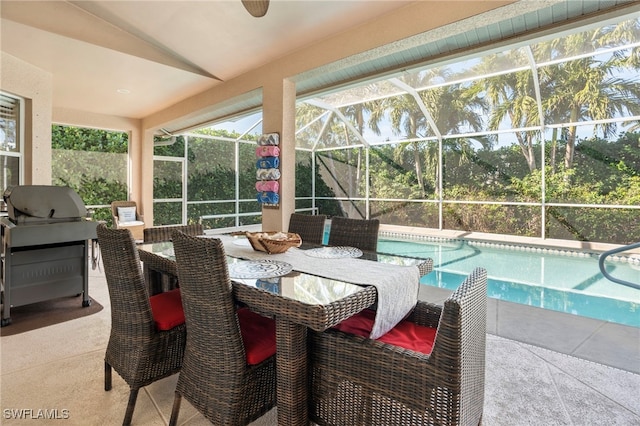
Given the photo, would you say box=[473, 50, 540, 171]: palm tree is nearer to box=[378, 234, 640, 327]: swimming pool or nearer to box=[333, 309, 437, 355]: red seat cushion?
box=[378, 234, 640, 327]: swimming pool

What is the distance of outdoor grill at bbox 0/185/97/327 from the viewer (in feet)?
10.3

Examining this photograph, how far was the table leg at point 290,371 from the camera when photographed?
1.51 meters

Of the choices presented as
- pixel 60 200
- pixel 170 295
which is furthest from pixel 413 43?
pixel 60 200

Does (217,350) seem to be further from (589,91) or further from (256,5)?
(589,91)

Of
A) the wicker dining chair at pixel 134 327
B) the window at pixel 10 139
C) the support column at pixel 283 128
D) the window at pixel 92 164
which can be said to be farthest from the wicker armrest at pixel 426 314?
the window at pixel 92 164

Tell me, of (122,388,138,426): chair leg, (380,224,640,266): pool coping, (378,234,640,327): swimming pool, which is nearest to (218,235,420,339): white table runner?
(122,388,138,426): chair leg

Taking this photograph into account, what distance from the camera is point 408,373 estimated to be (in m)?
1.31

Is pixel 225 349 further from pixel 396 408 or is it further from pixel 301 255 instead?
pixel 301 255

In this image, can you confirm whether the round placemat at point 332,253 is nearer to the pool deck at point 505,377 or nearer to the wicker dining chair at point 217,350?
the wicker dining chair at point 217,350

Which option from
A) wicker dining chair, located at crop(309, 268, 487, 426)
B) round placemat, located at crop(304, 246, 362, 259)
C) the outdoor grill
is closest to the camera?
wicker dining chair, located at crop(309, 268, 487, 426)

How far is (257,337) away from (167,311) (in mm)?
679

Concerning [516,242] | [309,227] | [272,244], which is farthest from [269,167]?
[516,242]

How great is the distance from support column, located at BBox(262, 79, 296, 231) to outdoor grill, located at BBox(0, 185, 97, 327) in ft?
6.61

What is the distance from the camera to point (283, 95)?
4.20 m
